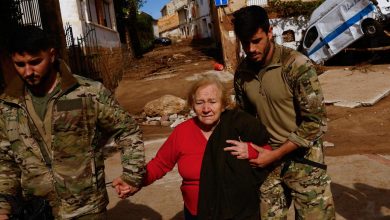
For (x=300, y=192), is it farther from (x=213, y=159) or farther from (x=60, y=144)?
(x=60, y=144)

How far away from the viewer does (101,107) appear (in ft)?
8.04

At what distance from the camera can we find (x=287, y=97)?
2.67 m

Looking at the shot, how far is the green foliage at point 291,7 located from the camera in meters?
19.8

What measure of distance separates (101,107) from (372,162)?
4990 mm

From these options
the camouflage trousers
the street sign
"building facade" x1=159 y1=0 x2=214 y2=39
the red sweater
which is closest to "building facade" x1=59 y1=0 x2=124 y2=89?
Answer: the street sign

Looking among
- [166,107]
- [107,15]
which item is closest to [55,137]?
[166,107]

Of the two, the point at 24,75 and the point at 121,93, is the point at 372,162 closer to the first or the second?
the point at 24,75

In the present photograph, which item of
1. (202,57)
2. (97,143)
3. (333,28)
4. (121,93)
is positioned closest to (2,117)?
(97,143)

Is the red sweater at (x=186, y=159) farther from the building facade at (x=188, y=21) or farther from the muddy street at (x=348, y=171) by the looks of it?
the building facade at (x=188, y=21)

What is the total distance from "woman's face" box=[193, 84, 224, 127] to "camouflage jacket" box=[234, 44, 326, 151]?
336 mm

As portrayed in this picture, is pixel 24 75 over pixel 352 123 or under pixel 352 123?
over

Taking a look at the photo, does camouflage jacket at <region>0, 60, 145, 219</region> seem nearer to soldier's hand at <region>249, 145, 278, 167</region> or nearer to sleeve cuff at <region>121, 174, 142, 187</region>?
sleeve cuff at <region>121, 174, 142, 187</region>

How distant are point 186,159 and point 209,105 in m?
0.37

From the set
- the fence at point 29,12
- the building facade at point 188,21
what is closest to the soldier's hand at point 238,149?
the fence at point 29,12
